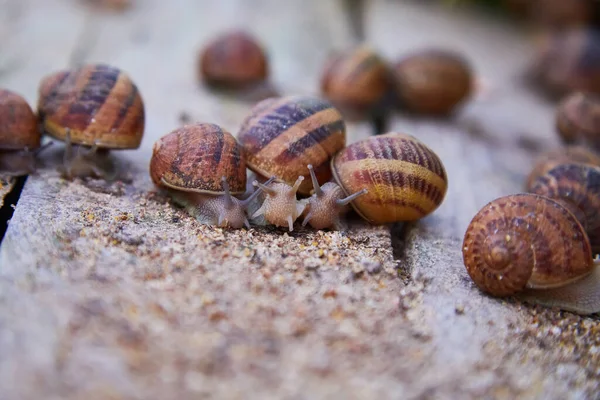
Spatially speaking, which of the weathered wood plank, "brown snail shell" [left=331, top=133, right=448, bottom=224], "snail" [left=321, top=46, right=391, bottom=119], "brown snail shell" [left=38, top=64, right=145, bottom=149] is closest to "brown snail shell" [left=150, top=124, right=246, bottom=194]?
"brown snail shell" [left=38, top=64, right=145, bottom=149]

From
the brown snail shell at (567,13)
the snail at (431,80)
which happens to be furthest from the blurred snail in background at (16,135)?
the brown snail shell at (567,13)

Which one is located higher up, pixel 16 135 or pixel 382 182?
pixel 16 135

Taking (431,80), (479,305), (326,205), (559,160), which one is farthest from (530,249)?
(431,80)

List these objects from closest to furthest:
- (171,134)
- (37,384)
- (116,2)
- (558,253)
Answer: (37,384), (558,253), (171,134), (116,2)

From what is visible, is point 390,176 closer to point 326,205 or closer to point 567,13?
point 326,205

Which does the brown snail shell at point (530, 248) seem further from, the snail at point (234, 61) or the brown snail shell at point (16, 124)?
the snail at point (234, 61)

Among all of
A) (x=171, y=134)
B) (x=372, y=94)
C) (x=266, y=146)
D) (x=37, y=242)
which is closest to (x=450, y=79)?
(x=372, y=94)

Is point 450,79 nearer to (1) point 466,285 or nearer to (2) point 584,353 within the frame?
(1) point 466,285
